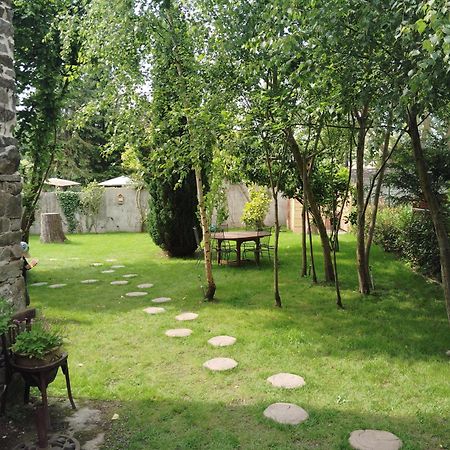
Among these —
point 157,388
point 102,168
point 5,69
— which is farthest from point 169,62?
point 102,168

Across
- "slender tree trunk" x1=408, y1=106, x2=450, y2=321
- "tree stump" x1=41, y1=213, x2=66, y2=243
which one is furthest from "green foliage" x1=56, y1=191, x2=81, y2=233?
"slender tree trunk" x1=408, y1=106, x2=450, y2=321

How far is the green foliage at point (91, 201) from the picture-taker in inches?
590

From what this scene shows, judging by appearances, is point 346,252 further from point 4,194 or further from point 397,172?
point 4,194

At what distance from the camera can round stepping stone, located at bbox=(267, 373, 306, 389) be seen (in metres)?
3.32

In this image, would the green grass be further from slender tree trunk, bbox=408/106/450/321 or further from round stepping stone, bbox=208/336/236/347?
slender tree trunk, bbox=408/106/450/321

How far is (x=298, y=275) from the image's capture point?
7.49 meters

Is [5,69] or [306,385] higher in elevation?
[5,69]

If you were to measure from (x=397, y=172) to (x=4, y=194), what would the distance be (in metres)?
6.14

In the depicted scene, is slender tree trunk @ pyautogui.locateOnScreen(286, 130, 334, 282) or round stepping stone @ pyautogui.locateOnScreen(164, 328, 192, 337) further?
slender tree trunk @ pyautogui.locateOnScreen(286, 130, 334, 282)

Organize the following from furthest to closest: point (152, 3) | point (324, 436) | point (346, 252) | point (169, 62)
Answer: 1. point (346, 252)
2. point (169, 62)
3. point (152, 3)
4. point (324, 436)

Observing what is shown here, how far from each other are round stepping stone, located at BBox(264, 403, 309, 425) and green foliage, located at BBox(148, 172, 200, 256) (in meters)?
6.50

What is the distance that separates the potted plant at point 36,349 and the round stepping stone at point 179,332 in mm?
1856

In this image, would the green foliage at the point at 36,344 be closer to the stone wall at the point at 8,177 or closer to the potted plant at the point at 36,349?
the potted plant at the point at 36,349

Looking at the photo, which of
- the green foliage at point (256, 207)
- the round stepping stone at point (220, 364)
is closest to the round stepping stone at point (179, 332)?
the round stepping stone at point (220, 364)
